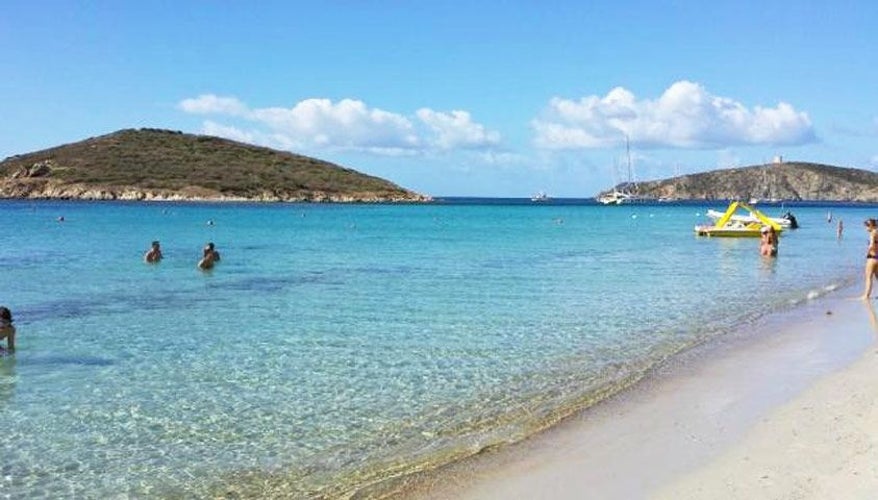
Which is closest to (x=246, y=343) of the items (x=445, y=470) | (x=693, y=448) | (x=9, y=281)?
(x=445, y=470)

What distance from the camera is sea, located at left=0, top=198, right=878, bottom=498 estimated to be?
361 inches

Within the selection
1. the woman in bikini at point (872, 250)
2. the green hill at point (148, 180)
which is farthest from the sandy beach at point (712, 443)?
the green hill at point (148, 180)

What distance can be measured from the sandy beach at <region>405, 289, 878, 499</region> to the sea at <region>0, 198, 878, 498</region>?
25.6 inches

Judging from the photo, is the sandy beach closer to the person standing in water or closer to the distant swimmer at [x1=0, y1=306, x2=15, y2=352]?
the distant swimmer at [x1=0, y1=306, x2=15, y2=352]

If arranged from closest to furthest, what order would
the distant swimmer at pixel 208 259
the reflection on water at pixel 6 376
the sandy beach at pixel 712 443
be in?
the sandy beach at pixel 712 443 < the reflection on water at pixel 6 376 < the distant swimmer at pixel 208 259

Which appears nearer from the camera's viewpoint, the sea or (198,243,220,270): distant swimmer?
the sea

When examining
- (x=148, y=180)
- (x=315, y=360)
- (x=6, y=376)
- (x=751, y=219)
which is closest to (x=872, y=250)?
(x=315, y=360)

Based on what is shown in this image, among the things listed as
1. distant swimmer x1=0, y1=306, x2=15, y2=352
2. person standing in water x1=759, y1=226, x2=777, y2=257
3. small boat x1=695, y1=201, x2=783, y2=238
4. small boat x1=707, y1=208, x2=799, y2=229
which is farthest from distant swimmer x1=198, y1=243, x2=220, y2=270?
small boat x1=707, y1=208, x2=799, y2=229

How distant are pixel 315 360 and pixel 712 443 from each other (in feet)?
24.1

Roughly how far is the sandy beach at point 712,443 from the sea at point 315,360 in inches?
25.6

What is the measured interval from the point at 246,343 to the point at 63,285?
12.8m

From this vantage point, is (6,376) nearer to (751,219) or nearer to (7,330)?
(7,330)

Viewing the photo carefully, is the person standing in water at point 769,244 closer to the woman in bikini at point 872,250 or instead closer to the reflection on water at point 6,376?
the woman in bikini at point 872,250

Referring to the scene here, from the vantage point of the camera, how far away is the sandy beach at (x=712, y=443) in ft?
26.4
